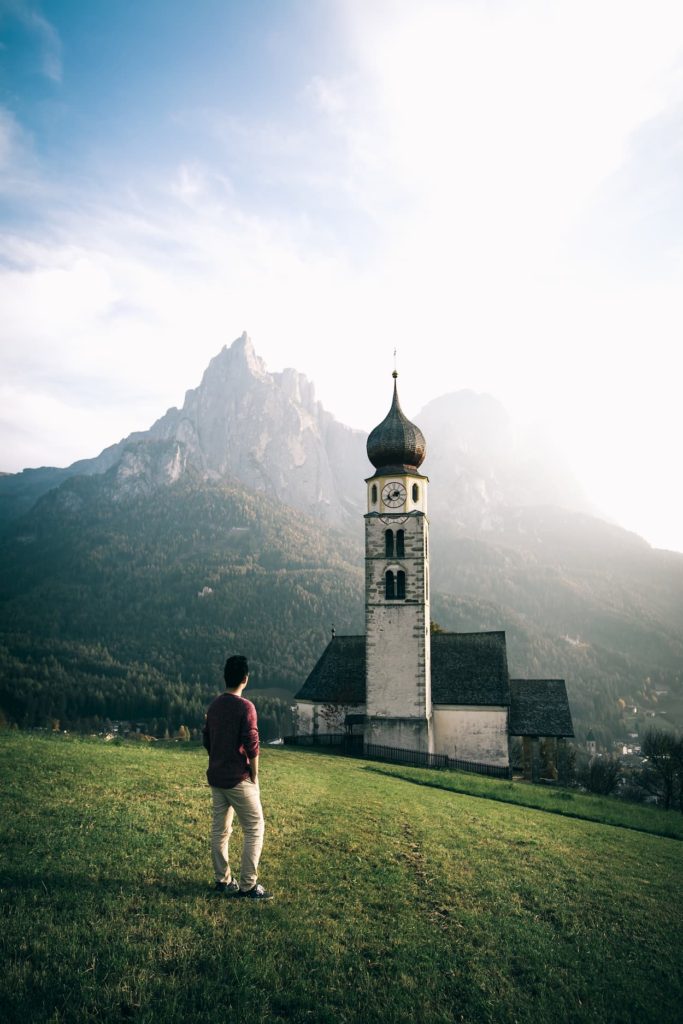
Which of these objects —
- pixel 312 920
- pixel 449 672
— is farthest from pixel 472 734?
pixel 312 920

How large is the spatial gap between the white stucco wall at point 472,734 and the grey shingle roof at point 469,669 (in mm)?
691

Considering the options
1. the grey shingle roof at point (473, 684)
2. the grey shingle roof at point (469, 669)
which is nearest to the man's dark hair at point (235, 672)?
the grey shingle roof at point (469, 669)

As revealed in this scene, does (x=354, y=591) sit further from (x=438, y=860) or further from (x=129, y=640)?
(x=438, y=860)

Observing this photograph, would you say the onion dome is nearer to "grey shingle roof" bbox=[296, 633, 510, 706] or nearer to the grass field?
"grey shingle roof" bbox=[296, 633, 510, 706]

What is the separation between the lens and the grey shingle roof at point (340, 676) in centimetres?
3888

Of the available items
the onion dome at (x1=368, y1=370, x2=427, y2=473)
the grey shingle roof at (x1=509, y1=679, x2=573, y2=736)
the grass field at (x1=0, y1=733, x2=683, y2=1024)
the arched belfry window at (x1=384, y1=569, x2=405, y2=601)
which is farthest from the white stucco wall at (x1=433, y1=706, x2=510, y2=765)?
the grass field at (x1=0, y1=733, x2=683, y2=1024)

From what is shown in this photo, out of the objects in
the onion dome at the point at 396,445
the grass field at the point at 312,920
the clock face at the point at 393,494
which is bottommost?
the grass field at the point at 312,920

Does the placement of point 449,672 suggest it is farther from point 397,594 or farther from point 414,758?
point 397,594

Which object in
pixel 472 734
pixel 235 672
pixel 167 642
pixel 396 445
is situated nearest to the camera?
pixel 235 672

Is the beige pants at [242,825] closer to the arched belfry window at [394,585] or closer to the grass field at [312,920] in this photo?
the grass field at [312,920]

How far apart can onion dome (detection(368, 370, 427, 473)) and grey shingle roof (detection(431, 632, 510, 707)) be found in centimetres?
1273

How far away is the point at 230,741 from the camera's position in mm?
7055

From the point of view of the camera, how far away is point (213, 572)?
199m

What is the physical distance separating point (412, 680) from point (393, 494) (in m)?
11.8
